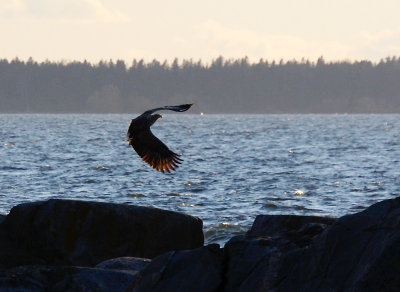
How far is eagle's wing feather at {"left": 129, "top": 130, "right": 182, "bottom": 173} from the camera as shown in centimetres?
1387

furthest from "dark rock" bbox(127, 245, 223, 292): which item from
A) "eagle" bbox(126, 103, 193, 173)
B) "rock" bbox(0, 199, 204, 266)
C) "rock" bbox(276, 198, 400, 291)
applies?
"eagle" bbox(126, 103, 193, 173)

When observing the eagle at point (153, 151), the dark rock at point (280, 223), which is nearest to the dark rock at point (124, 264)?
the dark rock at point (280, 223)

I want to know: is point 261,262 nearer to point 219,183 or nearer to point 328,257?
point 328,257

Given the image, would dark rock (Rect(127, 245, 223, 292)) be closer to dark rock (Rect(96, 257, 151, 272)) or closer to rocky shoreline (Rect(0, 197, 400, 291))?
rocky shoreline (Rect(0, 197, 400, 291))

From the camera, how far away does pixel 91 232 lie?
13023 mm

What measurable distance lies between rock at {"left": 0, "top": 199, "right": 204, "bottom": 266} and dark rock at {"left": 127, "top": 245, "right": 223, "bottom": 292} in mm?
3484

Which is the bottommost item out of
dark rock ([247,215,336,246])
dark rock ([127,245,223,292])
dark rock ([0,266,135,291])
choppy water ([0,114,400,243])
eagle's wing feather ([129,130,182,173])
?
choppy water ([0,114,400,243])

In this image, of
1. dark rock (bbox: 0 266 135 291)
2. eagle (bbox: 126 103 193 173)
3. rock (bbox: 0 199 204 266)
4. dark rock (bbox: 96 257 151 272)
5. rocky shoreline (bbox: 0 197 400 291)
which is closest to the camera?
rocky shoreline (bbox: 0 197 400 291)

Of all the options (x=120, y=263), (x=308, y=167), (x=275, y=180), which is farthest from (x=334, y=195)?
(x=120, y=263)

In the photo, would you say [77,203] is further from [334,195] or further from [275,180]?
[275,180]

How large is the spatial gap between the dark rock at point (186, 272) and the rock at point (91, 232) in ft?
11.4

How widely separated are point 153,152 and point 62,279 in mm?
4028

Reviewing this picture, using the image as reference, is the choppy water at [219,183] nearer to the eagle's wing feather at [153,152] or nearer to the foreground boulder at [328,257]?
the eagle's wing feather at [153,152]

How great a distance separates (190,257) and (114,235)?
3778 millimetres
